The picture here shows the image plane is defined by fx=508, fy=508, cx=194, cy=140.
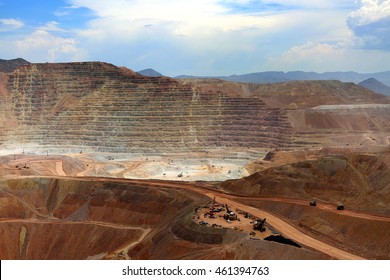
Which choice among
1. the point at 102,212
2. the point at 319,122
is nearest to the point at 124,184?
the point at 102,212

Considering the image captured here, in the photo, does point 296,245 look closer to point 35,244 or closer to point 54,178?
point 35,244

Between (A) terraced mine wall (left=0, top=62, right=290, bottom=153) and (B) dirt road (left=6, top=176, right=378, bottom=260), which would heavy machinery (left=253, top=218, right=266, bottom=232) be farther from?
(A) terraced mine wall (left=0, top=62, right=290, bottom=153)

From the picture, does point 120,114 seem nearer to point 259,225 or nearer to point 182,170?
point 182,170

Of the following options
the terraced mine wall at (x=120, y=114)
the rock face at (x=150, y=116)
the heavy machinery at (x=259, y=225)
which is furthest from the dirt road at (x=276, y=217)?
the terraced mine wall at (x=120, y=114)

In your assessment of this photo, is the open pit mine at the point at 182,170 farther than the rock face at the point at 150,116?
No

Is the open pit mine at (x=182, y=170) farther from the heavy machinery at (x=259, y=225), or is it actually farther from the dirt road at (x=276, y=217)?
the dirt road at (x=276, y=217)
